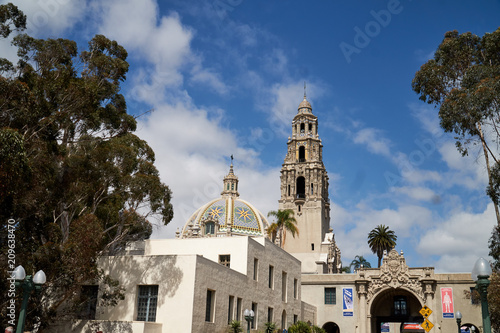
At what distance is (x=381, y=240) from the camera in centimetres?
6178

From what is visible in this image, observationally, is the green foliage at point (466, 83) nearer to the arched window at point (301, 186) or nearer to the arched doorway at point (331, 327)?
the arched doorway at point (331, 327)

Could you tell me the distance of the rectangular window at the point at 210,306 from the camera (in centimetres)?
2620

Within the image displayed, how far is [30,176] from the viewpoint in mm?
19234

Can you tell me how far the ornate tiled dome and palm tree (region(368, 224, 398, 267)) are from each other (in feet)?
46.0

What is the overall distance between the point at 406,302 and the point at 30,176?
1690 inches

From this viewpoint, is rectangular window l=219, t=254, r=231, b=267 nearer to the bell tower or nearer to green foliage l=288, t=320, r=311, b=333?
green foliage l=288, t=320, r=311, b=333

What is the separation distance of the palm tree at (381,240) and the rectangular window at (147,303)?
4216 cm

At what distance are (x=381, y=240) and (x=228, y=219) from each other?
19861 mm

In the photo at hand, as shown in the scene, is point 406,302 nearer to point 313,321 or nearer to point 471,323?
point 471,323

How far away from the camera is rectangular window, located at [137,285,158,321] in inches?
993

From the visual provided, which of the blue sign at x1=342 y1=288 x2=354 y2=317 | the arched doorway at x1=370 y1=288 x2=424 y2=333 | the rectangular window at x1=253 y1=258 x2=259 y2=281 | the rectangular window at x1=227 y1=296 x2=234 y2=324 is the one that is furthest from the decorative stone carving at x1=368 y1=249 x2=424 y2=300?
the rectangular window at x1=227 y1=296 x2=234 y2=324

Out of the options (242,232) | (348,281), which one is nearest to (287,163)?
(242,232)

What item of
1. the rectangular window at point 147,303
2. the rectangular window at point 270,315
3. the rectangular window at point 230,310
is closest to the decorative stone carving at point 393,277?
the rectangular window at point 270,315

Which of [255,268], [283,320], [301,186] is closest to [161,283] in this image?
[255,268]
